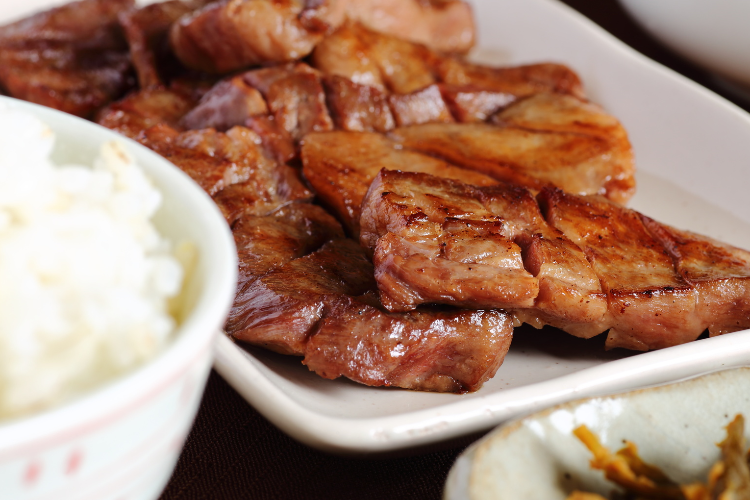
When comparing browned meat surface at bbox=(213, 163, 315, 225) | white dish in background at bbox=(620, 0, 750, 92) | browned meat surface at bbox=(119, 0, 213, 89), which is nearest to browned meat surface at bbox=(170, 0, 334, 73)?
browned meat surface at bbox=(119, 0, 213, 89)

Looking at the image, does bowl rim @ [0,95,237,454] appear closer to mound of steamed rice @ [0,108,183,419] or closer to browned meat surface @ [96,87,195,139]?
mound of steamed rice @ [0,108,183,419]

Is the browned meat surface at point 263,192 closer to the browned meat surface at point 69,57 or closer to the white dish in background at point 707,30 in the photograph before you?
the browned meat surface at point 69,57

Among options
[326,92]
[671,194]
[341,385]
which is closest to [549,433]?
[341,385]

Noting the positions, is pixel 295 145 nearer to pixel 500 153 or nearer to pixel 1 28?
pixel 500 153

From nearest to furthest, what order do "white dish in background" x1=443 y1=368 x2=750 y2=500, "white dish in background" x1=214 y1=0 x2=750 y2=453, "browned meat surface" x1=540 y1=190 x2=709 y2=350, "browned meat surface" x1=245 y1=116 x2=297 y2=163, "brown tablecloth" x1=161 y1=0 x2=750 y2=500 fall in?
"white dish in background" x1=443 y1=368 x2=750 y2=500
"white dish in background" x1=214 y1=0 x2=750 y2=453
"brown tablecloth" x1=161 y1=0 x2=750 y2=500
"browned meat surface" x1=540 y1=190 x2=709 y2=350
"browned meat surface" x1=245 y1=116 x2=297 y2=163

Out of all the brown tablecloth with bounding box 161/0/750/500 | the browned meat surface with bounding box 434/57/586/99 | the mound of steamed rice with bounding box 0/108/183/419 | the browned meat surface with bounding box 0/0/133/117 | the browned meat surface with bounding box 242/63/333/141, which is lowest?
the browned meat surface with bounding box 0/0/133/117

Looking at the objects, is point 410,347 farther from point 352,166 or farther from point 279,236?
point 352,166

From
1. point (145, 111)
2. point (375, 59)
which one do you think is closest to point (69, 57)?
point (145, 111)

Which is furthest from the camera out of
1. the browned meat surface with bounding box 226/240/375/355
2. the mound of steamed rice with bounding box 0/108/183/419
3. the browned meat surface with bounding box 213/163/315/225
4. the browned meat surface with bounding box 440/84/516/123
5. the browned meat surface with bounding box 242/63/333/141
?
the browned meat surface with bounding box 440/84/516/123
